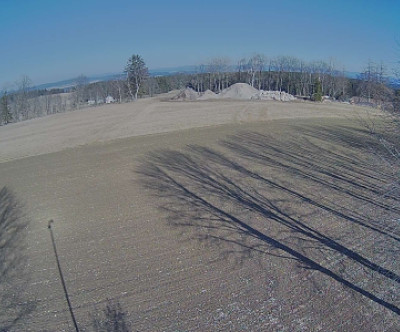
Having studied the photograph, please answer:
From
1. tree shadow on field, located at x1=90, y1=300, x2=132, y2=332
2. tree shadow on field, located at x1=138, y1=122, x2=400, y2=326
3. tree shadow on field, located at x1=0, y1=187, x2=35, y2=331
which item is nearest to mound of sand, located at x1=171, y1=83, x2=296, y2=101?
tree shadow on field, located at x1=138, y1=122, x2=400, y2=326

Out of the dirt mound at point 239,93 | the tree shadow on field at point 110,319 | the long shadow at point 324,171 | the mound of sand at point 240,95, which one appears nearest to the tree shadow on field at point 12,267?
the tree shadow on field at point 110,319

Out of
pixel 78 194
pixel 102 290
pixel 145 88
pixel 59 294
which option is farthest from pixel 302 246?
pixel 145 88

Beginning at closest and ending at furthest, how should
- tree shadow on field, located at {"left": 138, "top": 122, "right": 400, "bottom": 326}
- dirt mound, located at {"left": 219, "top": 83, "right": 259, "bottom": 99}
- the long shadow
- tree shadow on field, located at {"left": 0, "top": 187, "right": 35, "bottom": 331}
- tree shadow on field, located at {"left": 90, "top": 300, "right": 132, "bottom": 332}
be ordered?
tree shadow on field, located at {"left": 90, "top": 300, "right": 132, "bottom": 332} → tree shadow on field, located at {"left": 0, "top": 187, "right": 35, "bottom": 331} → tree shadow on field, located at {"left": 138, "top": 122, "right": 400, "bottom": 326} → the long shadow → dirt mound, located at {"left": 219, "top": 83, "right": 259, "bottom": 99}

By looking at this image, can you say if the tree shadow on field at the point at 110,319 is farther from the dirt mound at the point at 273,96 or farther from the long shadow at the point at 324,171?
the dirt mound at the point at 273,96

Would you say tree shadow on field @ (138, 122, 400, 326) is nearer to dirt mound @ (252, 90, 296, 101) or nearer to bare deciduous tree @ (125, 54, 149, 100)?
dirt mound @ (252, 90, 296, 101)

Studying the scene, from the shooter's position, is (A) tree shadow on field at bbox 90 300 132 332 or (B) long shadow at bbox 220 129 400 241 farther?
(B) long shadow at bbox 220 129 400 241

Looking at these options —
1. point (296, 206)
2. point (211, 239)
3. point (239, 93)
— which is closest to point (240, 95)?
point (239, 93)

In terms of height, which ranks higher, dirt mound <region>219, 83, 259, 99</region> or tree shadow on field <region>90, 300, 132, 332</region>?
dirt mound <region>219, 83, 259, 99</region>

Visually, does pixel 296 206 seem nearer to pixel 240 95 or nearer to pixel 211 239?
pixel 211 239
